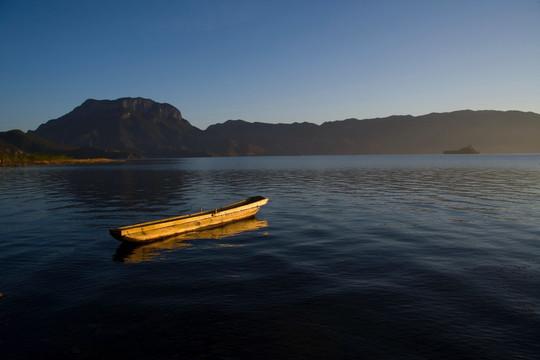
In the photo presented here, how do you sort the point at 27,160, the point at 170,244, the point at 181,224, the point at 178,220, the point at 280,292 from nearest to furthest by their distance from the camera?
the point at 280,292
the point at 170,244
the point at 178,220
the point at 181,224
the point at 27,160

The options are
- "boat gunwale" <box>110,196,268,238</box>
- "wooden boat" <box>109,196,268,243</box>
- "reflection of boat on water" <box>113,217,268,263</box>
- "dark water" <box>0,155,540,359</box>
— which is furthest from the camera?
"wooden boat" <box>109,196,268,243</box>

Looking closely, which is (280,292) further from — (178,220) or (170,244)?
(178,220)

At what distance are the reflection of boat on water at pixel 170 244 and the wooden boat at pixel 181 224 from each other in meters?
0.35

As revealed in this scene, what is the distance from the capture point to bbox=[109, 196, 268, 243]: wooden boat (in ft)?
58.6

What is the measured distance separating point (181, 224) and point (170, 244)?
177 centimetres

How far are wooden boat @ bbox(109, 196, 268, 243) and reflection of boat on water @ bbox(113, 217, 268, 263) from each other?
0.35 meters

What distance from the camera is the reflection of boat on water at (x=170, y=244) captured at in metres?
17.1

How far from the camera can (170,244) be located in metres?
19.4

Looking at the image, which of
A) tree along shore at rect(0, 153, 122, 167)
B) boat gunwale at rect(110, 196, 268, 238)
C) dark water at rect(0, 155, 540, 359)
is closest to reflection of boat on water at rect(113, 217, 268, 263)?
dark water at rect(0, 155, 540, 359)

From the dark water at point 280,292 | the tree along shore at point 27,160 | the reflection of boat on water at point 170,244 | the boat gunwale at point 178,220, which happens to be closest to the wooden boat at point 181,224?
the boat gunwale at point 178,220

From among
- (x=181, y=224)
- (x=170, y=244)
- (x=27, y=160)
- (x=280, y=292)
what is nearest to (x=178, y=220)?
(x=181, y=224)

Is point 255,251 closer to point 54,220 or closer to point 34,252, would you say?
point 34,252

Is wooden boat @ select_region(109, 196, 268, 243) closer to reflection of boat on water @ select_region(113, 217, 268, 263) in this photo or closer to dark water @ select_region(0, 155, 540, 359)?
reflection of boat on water @ select_region(113, 217, 268, 263)

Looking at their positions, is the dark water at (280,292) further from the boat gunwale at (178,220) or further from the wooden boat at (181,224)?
the boat gunwale at (178,220)
